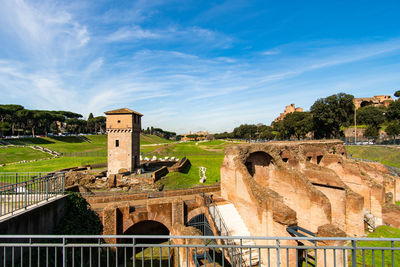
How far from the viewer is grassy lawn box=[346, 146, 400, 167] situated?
2767 cm

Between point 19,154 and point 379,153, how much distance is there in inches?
2555

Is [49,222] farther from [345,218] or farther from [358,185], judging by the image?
[358,185]

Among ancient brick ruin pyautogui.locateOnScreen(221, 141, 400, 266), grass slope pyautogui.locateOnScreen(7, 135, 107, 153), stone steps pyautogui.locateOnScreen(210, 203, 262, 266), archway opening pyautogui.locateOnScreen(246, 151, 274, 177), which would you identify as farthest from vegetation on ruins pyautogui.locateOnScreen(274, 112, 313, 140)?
grass slope pyautogui.locateOnScreen(7, 135, 107, 153)

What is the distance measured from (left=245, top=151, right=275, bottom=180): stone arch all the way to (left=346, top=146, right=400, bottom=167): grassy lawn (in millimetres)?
23169

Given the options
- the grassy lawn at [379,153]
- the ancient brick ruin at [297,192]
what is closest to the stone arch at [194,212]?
the ancient brick ruin at [297,192]

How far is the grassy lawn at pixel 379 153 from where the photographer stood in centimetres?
2767

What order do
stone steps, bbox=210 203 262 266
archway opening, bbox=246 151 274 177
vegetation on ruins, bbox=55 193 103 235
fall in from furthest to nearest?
archway opening, bbox=246 151 274 177 < stone steps, bbox=210 203 262 266 < vegetation on ruins, bbox=55 193 103 235

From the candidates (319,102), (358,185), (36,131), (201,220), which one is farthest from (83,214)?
(36,131)

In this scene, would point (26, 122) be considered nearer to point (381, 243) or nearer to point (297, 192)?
point (297, 192)

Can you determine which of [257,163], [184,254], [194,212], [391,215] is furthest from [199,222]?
[391,215]

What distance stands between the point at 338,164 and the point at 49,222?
66.5ft

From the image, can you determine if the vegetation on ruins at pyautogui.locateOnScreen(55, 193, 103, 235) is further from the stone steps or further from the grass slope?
the grass slope

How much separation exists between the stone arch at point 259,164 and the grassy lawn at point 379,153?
76.0 ft

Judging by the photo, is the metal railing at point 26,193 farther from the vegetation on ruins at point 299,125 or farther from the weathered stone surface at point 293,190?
the vegetation on ruins at point 299,125
